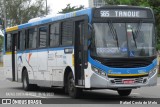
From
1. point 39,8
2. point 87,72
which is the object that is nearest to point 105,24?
point 87,72

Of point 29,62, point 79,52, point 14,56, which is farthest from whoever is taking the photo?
point 14,56

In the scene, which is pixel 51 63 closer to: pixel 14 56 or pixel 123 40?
pixel 123 40

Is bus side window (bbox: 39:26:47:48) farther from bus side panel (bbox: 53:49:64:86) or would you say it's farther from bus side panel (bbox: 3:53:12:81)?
bus side panel (bbox: 3:53:12:81)

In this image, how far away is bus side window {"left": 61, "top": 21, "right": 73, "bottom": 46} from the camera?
18.7 meters

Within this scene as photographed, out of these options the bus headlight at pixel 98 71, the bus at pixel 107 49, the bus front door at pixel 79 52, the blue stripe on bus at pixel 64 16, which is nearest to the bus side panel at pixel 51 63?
the bus at pixel 107 49

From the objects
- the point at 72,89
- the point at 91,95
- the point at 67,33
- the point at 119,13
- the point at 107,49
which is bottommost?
the point at 91,95

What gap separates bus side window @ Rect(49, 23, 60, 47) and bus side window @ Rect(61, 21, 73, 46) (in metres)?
0.54

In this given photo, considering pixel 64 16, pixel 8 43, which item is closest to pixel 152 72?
pixel 64 16

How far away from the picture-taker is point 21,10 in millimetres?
93125

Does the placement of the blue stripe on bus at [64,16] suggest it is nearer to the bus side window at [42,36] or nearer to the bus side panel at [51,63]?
the bus side window at [42,36]

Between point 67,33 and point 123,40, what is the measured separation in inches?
103

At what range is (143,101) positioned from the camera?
1719cm

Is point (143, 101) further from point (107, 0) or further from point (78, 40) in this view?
point (107, 0)

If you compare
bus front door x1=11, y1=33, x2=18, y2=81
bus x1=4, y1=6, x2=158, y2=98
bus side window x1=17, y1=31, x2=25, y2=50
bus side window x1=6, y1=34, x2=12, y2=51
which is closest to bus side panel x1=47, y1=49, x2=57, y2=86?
bus x1=4, y1=6, x2=158, y2=98
